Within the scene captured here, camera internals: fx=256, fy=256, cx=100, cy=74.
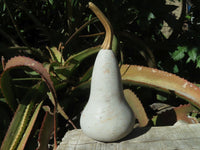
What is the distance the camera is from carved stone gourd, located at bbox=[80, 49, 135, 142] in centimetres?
67

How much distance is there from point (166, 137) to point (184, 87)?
0.94ft

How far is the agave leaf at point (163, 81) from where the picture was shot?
35.7 inches

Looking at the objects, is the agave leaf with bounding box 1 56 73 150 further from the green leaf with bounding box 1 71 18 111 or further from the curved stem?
the curved stem

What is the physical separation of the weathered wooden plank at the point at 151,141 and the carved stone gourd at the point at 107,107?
0.09 ft

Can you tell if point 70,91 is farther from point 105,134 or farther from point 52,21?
point 52,21

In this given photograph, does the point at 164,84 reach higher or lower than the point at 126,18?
lower

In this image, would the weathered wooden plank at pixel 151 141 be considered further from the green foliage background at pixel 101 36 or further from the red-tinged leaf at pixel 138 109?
the green foliage background at pixel 101 36

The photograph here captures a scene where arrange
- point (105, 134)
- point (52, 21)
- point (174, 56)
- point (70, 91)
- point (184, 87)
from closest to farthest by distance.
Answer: point (105, 134), point (184, 87), point (70, 91), point (174, 56), point (52, 21)

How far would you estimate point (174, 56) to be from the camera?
4.41ft

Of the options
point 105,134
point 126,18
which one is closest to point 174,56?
point 126,18

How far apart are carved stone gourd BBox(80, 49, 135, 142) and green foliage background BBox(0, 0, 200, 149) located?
367 mm

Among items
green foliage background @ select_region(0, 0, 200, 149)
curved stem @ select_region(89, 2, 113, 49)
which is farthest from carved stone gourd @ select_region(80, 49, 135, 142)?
green foliage background @ select_region(0, 0, 200, 149)

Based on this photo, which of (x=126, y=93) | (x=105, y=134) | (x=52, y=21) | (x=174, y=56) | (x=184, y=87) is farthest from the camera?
(x=52, y=21)

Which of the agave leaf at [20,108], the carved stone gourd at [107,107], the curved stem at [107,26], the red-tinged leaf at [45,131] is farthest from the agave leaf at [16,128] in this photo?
the curved stem at [107,26]
